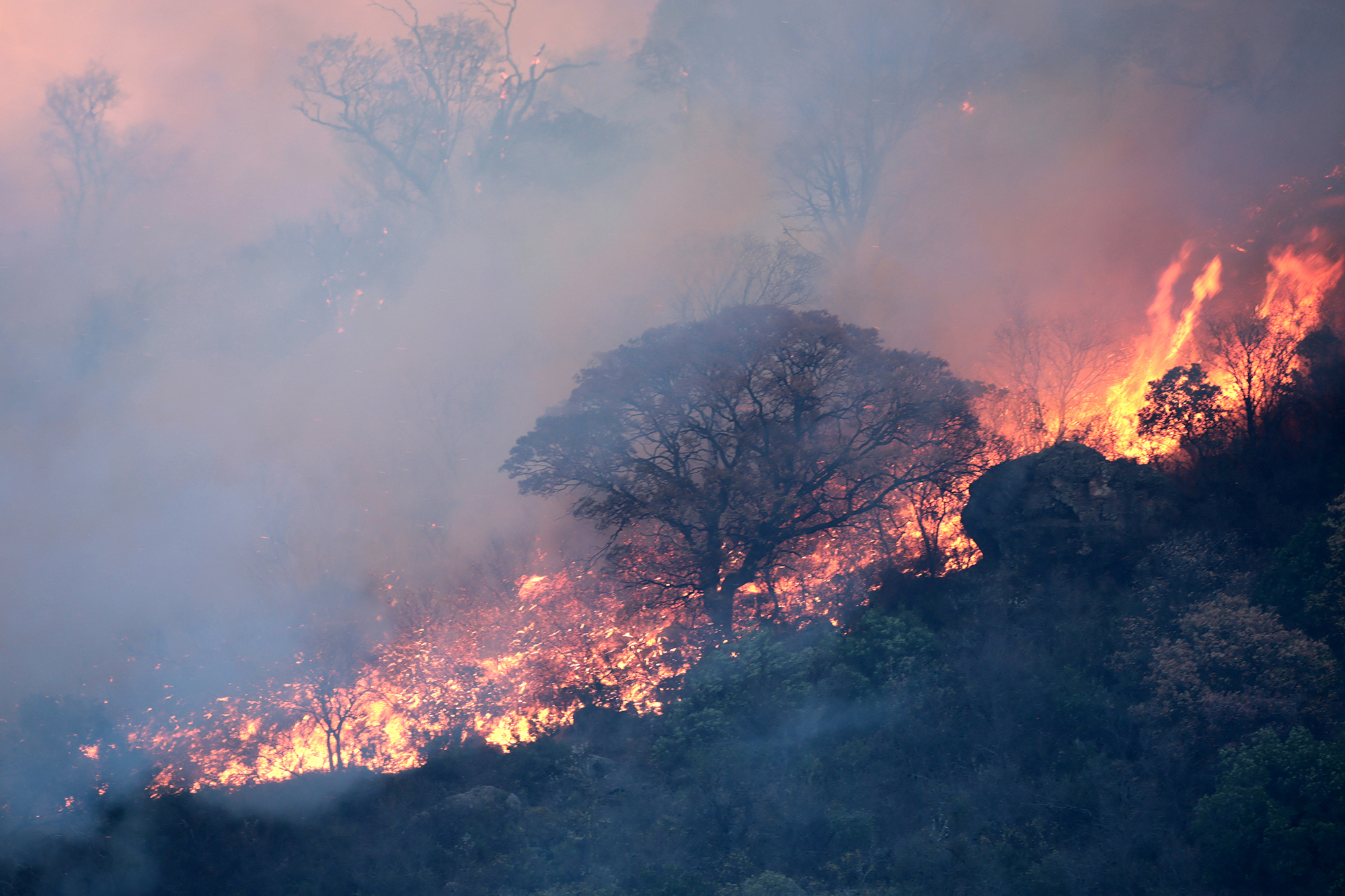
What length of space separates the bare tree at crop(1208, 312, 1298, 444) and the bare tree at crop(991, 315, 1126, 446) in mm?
1940

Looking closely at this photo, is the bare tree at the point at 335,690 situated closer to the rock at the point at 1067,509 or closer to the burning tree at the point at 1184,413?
the rock at the point at 1067,509

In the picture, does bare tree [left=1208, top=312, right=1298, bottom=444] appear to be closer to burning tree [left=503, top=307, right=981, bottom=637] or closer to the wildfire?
the wildfire

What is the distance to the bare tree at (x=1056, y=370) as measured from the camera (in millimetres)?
18359

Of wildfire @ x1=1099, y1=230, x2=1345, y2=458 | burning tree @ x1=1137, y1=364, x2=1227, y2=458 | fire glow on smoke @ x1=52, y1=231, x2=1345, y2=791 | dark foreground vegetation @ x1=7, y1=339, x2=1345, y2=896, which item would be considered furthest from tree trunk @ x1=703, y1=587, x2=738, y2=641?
burning tree @ x1=1137, y1=364, x2=1227, y2=458

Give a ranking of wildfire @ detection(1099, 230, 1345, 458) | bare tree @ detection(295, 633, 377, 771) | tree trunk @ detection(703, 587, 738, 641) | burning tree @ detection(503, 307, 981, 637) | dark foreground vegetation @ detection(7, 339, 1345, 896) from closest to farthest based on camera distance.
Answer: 1. dark foreground vegetation @ detection(7, 339, 1345, 896)
2. bare tree @ detection(295, 633, 377, 771)
3. burning tree @ detection(503, 307, 981, 637)
4. tree trunk @ detection(703, 587, 738, 641)
5. wildfire @ detection(1099, 230, 1345, 458)

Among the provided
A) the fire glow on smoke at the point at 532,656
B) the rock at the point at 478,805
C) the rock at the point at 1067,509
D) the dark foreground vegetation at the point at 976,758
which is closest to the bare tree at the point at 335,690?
the fire glow on smoke at the point at 532,656

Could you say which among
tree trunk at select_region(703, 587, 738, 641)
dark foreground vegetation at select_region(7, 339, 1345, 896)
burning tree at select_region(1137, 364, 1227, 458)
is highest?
burning tree at select_region(1137, 364, 1227, 458)

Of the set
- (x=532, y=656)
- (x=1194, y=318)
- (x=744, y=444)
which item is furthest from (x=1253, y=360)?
(x=532, y=656)

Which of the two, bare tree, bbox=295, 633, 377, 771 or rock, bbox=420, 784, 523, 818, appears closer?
rock, bbox=420, 784, 523, 818

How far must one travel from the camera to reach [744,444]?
15992mm

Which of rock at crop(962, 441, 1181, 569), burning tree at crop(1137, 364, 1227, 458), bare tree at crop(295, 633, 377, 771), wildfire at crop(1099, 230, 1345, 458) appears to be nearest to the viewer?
rock at crop(962, 441, 1181, 569)

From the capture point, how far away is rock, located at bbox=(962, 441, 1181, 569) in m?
15.2

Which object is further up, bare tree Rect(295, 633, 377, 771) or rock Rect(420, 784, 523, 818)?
bare tree Rect(295, 633, 377, 771)

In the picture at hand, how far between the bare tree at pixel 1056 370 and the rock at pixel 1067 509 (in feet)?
5.90
